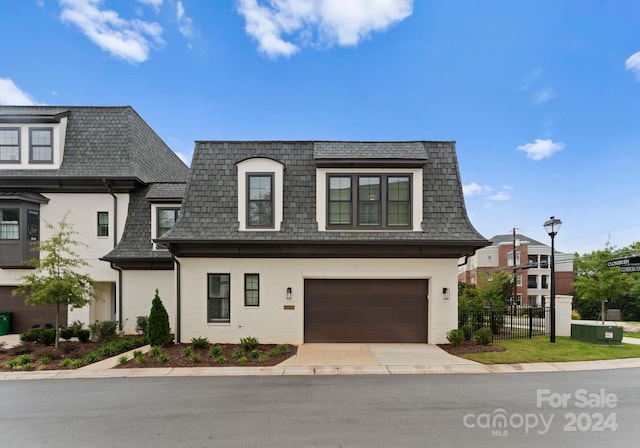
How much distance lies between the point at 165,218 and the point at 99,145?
15.9ft

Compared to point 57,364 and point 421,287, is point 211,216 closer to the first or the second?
point 57,364

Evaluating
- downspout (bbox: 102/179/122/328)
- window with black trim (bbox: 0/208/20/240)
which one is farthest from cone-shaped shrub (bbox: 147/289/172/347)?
window with black trim (bbox: 0/208/20/240)

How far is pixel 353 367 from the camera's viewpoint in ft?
28.9

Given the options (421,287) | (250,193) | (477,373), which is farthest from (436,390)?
(250,193)

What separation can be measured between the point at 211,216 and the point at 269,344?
5080mm

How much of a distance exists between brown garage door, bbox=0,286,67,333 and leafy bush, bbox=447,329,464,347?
1584 cm

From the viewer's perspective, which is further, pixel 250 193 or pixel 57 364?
pixel 250 193

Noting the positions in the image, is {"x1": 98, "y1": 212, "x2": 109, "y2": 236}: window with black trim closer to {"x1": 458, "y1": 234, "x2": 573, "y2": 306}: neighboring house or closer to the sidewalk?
the sidewalk

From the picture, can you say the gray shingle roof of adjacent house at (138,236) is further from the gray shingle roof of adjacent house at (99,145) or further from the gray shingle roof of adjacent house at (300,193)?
the gray shingle roof of adjacent house at (300,193)

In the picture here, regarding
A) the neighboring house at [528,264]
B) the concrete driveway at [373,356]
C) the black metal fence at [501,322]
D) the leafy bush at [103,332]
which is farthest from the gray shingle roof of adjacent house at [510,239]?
the leafy bush at [103,332]

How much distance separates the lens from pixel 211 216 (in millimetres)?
11523

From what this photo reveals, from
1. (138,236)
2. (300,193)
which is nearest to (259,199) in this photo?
(300,193)

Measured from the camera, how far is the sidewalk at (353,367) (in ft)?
27.7

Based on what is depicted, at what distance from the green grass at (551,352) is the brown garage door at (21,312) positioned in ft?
55.3
